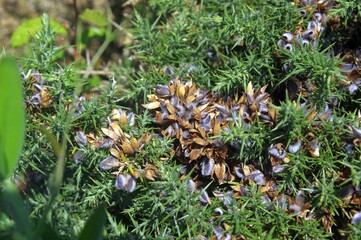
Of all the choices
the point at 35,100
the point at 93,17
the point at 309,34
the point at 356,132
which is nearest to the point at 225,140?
the point at 356,132

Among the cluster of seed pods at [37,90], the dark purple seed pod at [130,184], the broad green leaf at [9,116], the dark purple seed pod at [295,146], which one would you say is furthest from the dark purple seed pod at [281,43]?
the broad green leaf at [9,116]

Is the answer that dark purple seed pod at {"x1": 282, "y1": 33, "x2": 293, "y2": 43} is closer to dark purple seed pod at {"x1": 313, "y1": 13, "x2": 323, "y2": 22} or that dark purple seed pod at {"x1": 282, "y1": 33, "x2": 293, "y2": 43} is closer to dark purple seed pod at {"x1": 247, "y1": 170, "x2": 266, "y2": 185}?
dark purple seed pod at {"x1": 313, "y1": 13, "x2": 323, "y2": 22}

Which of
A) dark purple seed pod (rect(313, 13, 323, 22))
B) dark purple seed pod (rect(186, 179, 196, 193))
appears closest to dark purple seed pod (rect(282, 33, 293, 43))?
dark purple seed pod (rect(313, 13, 323, 22))

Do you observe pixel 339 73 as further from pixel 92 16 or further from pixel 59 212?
pixel 92 16

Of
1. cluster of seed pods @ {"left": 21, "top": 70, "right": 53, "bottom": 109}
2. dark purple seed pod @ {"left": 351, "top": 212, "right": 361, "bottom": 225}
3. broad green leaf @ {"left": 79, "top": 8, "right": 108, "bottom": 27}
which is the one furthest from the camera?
broad green leaf @ {"left": 79, "top": 8, "right": 108, "bottom": 27}

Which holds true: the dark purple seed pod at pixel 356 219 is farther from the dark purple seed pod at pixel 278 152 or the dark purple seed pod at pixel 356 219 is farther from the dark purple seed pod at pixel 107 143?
the dark purple seed pod at pixel 107 143

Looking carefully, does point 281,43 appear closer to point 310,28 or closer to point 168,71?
point 310,28
